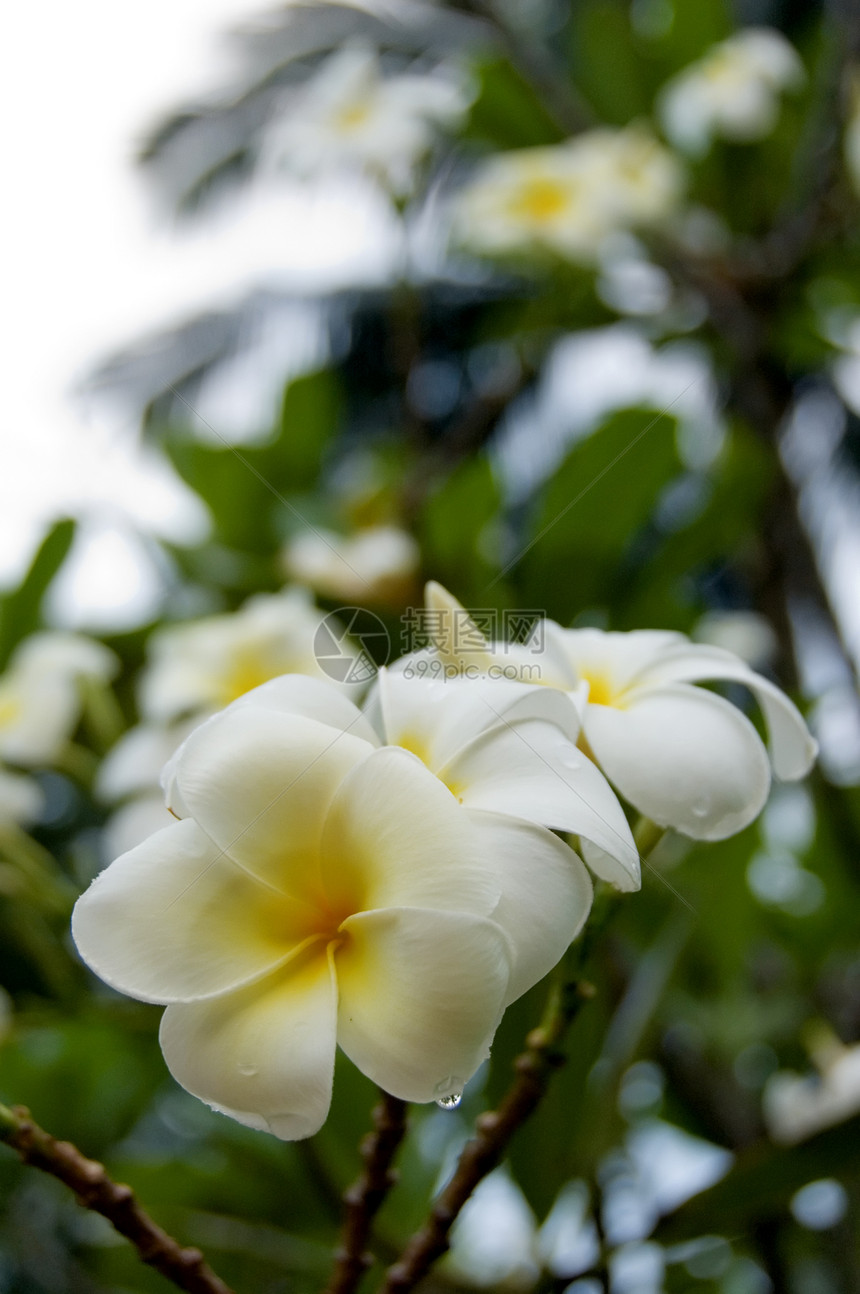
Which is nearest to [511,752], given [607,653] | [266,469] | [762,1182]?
[607,653]

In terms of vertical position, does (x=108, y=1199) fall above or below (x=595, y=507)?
above

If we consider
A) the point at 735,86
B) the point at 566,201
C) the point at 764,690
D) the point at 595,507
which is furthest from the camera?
the point at 735,86

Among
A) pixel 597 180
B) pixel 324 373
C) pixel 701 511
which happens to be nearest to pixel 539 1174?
pixel 701 511

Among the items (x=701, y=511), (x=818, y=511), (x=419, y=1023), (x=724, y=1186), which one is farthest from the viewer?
(x=818, y=511)

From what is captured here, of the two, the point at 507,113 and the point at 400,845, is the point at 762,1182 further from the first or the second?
the point at 507,113

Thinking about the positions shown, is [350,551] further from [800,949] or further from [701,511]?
[800,949]

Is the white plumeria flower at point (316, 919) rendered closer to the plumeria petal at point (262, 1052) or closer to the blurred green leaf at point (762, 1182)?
the plumeria petal at point (262, 1052)

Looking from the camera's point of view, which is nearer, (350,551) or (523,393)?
(350,551)
